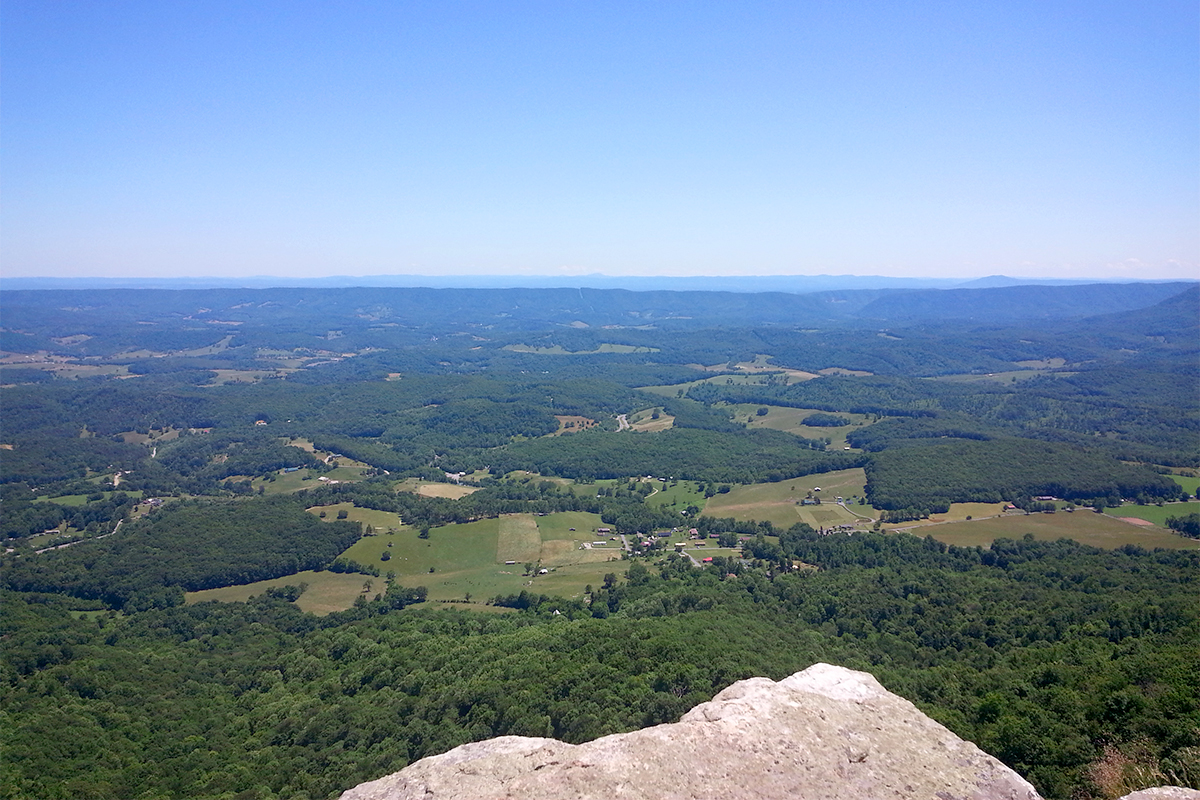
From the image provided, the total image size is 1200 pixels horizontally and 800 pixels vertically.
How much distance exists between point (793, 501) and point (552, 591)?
49665 mm

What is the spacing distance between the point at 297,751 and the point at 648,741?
3667 cm

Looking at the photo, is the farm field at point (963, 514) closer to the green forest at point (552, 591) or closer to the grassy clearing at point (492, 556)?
the green forest at point (552, 591)

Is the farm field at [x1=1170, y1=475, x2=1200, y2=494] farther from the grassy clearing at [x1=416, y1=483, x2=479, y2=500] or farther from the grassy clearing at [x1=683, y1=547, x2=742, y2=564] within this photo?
the grassy clearing at [x1=416, y1=483, x2=479, y2=500]

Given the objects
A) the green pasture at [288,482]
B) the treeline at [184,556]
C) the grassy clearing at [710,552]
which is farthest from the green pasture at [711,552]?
the green pasture at [288,482]

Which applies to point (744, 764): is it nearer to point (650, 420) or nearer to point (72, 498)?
point (72, 498)

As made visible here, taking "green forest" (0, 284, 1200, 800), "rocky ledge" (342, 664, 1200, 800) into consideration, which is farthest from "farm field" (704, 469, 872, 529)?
"rocky ledge" (342, 664, 1200, 800)

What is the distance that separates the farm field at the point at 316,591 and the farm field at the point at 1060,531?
2804 inches

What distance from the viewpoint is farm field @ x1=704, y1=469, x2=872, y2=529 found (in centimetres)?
10475

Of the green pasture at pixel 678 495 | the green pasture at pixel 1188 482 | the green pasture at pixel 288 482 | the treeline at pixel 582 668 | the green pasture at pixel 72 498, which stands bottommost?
the green pasture at pixel 678 495

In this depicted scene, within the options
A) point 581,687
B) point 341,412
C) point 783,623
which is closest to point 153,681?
point 581,687

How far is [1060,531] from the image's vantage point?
9238cm

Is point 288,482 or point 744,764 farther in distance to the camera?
point 288,482

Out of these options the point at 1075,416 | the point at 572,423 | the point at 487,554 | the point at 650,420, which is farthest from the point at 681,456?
the point at 1075,416

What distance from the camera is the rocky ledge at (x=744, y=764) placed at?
17.4 metres
